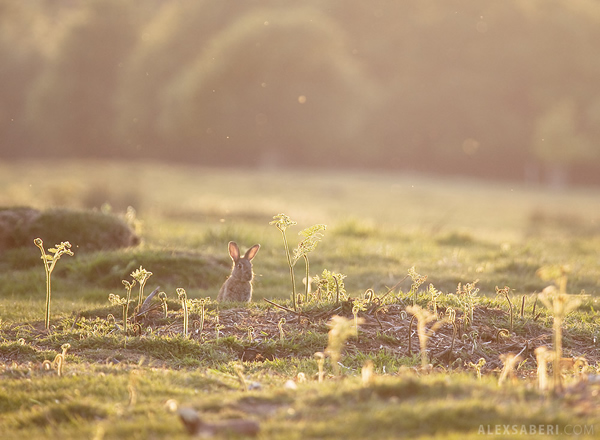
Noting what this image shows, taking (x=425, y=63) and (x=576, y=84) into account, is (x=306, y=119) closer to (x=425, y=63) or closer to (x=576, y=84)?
(x=425, y=63)

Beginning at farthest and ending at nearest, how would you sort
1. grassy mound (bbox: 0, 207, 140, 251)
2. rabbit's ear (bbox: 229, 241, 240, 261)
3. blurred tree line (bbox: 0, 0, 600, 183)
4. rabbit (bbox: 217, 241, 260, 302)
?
blurred tree line (bbox: 0, 0, 600, 183)
grassy mound (bbox: 0, 207, 140, 251)
rabbit's ear (bbox: 229, 241, 240, 261)
rabbit (bbox: 217, 241, 260, 302)

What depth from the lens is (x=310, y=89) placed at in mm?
53688

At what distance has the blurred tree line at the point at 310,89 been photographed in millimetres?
52375

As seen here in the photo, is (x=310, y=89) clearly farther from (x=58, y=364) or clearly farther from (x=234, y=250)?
(x=58, y=364)

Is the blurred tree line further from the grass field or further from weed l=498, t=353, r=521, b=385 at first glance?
weed l=498, t=353, r=521, b=385

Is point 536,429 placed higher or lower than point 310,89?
lower

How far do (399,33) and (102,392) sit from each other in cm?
6147

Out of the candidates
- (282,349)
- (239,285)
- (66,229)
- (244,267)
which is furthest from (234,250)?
(66,229)

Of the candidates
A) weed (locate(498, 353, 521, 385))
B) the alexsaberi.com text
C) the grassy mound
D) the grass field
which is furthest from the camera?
the grassy mound

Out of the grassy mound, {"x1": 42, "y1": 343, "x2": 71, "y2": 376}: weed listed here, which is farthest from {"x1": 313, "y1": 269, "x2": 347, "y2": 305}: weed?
the grassy mound

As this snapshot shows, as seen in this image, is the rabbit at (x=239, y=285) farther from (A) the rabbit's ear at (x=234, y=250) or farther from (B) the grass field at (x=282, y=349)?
(B) the grass field at (x=282, y=349)

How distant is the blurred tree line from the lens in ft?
172

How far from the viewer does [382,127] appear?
5606 centimetres

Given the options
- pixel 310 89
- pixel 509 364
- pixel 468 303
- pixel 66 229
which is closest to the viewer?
pixel 509 364
